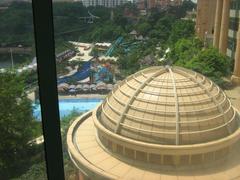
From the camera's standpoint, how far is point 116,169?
4082 mm

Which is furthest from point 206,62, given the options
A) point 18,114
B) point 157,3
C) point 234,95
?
point 18,114

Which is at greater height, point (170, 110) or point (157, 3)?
point (157, 3)

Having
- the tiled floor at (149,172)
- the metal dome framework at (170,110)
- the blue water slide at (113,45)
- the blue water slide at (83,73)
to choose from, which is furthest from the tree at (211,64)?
the tiled floor at (149,172)

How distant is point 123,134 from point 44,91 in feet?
12.0

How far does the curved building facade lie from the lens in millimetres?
4074

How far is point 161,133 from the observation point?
13.6 ft

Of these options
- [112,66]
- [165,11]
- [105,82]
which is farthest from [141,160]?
[165,11]

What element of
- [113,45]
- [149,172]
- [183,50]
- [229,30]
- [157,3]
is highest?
[157,3]

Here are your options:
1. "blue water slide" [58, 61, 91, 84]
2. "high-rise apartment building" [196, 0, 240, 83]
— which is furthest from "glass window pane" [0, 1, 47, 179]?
"high-rise apartment building" [196, 0, 240, 83]

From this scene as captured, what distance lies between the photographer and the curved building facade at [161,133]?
13.4 ft

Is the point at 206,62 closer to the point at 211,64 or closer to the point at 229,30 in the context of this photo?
the point at 211,64

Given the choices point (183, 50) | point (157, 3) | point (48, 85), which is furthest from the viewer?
point (183, 50)

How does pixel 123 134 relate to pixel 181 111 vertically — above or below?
below

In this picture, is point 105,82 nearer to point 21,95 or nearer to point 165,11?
point 165,11
